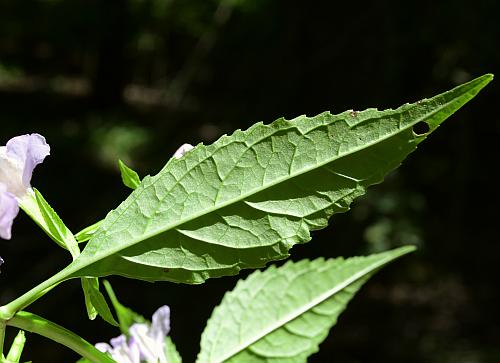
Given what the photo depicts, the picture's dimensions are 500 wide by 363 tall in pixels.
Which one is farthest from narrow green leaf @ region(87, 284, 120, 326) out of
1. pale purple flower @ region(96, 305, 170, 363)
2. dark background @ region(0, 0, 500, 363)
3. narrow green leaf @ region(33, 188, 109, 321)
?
dark background @ region(0, 0, 500, 363)

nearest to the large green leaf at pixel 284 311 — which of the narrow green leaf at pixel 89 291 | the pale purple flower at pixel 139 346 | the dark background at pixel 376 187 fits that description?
the pale purple flower at pixel 139 346

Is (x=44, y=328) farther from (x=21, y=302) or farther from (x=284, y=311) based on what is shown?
(x=284, y=311)

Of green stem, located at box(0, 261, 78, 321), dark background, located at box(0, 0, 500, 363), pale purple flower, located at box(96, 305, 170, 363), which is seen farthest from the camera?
dark background, located at box(0, 0, 500, 363)

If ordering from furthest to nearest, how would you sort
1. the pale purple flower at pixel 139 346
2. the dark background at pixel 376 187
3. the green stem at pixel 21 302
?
the dark background at pixel 376 187 < the pale purple flower at pixel 139 346 < the green stem at pixel 21 302

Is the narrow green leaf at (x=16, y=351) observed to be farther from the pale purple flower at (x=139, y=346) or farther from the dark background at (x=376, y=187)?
the dark background at (x=376, y=187)

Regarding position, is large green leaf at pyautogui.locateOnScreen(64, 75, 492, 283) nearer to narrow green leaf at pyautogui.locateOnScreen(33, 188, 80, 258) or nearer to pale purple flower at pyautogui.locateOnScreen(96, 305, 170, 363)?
narrow green leaf at pyautogui.locateOnScreen(33, 188, 80, 258)
